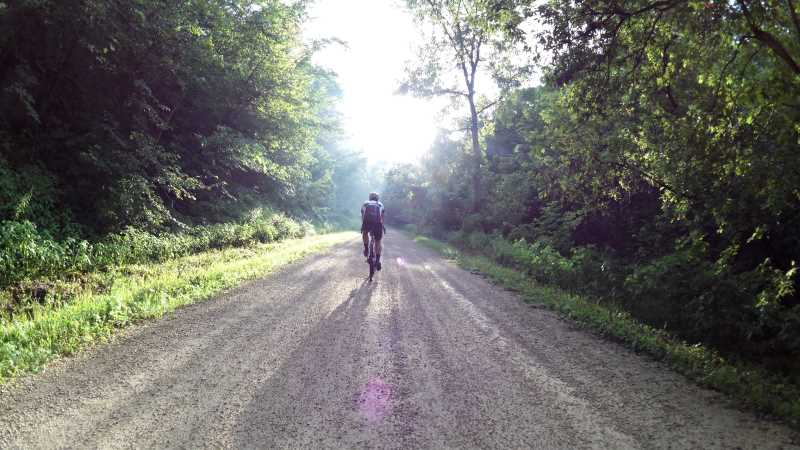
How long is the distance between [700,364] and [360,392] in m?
4.02

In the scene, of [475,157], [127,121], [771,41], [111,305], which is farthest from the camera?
[475,157]

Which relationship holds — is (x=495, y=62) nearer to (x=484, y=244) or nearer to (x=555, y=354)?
(x=484, y=244)

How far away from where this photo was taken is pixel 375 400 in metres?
3.44

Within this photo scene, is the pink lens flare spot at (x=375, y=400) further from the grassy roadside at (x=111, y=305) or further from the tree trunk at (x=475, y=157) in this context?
the tree trunk at (x=475, y=157)

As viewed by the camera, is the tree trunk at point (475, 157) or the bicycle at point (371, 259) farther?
the tree trunk at point (475, 157)

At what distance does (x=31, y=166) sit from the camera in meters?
9.13

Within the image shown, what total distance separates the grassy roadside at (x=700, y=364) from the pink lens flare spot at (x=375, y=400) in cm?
331

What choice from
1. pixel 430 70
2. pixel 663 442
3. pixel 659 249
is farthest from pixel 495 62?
pixel 663 442

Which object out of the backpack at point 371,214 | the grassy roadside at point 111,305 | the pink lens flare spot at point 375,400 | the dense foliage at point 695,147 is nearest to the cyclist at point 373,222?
the backpack at point 371,214

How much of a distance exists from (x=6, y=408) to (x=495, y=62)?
2262 centimetres

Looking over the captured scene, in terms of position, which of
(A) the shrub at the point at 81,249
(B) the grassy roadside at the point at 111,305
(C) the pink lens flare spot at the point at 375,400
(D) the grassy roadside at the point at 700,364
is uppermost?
(A) the shrub at the point at 81,249

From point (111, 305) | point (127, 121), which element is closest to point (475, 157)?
point (127, 121)

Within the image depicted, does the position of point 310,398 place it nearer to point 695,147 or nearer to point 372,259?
point 372,259

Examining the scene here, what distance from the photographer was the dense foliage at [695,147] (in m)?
4.84
